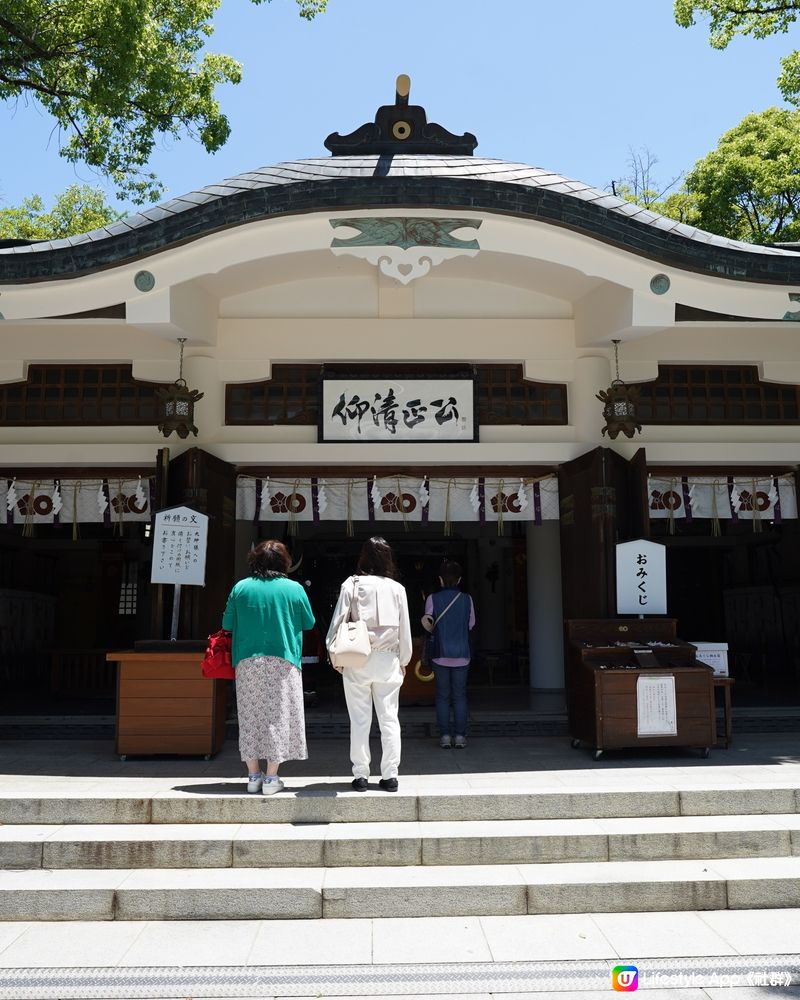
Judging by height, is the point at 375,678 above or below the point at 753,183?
below

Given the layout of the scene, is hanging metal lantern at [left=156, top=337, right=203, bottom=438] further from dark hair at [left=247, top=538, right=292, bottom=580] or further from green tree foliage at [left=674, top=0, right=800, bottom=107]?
green tree foliage at [left=674, top=0, right=800, bottom=107]

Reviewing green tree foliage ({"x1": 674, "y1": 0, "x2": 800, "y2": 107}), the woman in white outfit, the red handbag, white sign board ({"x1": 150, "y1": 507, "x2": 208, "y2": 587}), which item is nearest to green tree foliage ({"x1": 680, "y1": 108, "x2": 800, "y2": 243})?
green tree foliage ({"x1": 674, "y1": 0, "x2": 800, "y2": 107})

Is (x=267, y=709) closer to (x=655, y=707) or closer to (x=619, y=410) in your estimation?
(x=655, y=707)

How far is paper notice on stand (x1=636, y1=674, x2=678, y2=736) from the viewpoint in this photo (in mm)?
7246

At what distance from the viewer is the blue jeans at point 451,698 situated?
7.91 meters

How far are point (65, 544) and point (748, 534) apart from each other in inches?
518

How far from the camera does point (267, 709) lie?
589 centimetres

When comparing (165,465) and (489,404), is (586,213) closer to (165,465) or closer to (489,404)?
(489,404)

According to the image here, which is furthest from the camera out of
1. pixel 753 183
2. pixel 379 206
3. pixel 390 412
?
pixel 753 183

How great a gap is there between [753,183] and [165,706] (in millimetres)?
17724

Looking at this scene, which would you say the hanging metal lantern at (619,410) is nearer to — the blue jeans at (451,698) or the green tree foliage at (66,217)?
the blue jeans at (451,698)

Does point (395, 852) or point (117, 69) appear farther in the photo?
point (117, 69)

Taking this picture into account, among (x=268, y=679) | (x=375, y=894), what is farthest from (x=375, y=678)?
(x=375, y=894)

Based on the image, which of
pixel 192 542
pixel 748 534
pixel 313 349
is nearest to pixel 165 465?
pixel 192 542
